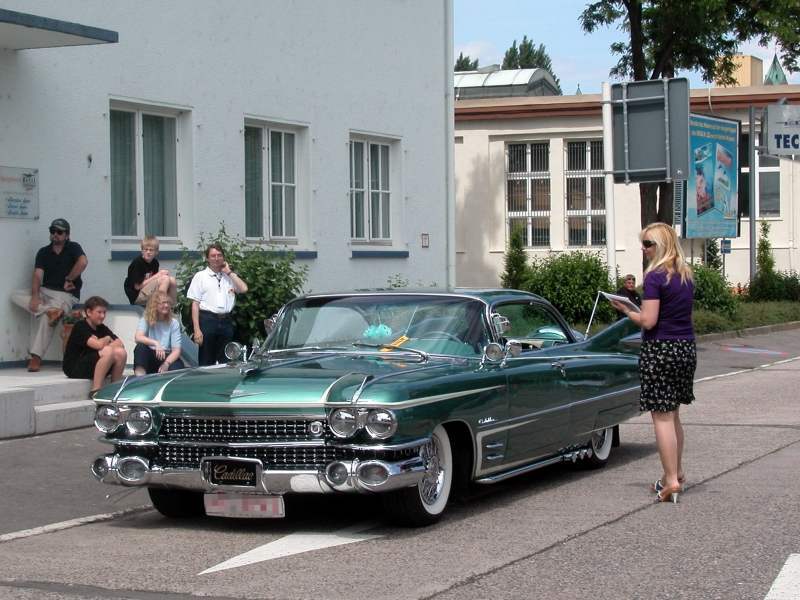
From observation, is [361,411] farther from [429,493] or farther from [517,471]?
[517,471]

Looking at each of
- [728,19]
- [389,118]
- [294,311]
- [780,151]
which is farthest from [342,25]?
[780,151]

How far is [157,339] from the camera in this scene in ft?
40.7

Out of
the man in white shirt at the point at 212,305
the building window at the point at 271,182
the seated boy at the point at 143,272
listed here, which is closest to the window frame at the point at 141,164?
the seated boy at the point at 143,272

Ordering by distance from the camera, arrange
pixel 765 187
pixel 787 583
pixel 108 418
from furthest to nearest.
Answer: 1. pixel 765 187
2. pixel 108 418
3. pixel 787 583

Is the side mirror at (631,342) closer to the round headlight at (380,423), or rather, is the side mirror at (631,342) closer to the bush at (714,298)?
the round headlight at (380,423)

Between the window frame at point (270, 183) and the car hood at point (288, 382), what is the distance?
9269 mm

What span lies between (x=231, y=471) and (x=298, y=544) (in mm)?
560

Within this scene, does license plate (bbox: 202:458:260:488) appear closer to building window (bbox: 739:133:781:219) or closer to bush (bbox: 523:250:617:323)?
bush (bbox: 523:250:617:323)

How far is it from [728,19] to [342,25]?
39.8 ft

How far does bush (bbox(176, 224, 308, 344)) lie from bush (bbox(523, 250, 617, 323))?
39.7ft

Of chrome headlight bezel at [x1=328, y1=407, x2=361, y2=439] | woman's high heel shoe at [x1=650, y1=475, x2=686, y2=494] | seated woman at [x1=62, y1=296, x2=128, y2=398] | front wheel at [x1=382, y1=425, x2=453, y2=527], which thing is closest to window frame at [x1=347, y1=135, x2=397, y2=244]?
seated woman at [x1=62, y1=296, x2=128, y2=398]

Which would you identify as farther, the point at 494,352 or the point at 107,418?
the point at 494,352

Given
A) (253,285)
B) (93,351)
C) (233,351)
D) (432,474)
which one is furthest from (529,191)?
→ (432,474)

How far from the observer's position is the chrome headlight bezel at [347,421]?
7.18 m
